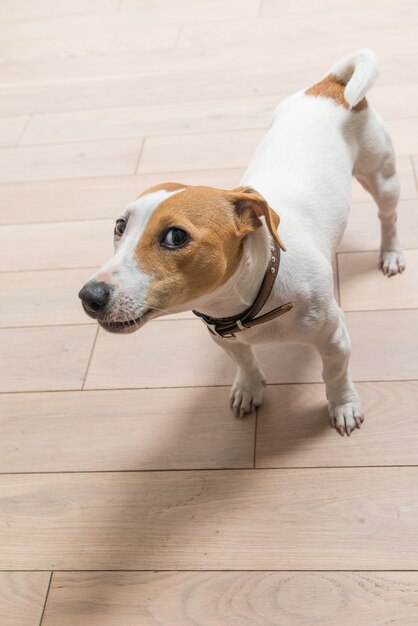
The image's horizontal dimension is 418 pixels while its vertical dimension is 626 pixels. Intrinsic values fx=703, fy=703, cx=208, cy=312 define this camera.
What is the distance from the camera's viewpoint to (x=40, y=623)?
4.44 ft

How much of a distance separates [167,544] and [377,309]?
751 mm

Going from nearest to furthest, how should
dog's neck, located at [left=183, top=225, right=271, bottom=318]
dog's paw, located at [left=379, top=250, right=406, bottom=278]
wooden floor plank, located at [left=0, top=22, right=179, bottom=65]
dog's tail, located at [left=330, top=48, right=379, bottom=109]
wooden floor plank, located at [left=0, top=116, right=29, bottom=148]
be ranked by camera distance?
dog's neck, located at [left=183, top=225, right=271, bottom=318]
dog's tail, located at [left=330, top=48, right=379, bottom=109]
dog's paw, located at [left=379, top=250, right=406, bottom=278]
wooden floor plank, located at [left=0, top=116, right=29, bottom=148]
wooden floor plank, located at [left=0, top=22, right=179, bottom=65]

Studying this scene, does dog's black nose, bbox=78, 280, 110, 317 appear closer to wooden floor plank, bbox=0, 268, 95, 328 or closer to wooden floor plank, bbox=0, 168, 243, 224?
wooden floor plank, bbox=0, 268, 95, 328

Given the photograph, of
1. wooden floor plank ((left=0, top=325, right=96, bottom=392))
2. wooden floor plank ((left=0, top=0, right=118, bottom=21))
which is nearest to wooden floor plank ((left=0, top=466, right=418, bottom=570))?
wooden floor plank ((left=0, top=325, right=96, bottom=392))

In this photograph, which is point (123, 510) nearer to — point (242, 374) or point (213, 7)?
point (242, 374)

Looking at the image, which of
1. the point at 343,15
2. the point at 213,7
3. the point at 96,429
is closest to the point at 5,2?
the point at 213,7

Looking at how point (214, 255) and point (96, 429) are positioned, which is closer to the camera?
point (214, 255)

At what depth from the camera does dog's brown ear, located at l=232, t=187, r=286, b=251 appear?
3.60 ft

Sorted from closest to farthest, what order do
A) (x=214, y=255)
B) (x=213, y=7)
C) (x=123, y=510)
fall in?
(x=214, y=255) < (x=123, y=510) < (x=213, y=7)

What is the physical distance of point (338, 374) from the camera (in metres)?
1.44

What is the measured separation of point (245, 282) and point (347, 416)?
463mm

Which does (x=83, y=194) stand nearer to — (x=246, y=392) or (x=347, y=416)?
(x=246, y=392)

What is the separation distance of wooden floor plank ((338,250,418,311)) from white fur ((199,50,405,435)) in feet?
0.69

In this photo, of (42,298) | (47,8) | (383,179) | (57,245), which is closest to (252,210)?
(383,179)
